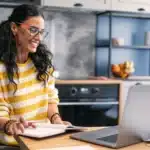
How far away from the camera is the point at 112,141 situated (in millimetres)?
1338

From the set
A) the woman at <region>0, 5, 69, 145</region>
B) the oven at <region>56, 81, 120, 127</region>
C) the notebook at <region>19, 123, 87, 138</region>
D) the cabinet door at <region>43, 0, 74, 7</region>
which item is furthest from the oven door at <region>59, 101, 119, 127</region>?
the notebook at <region>19, 123, 87, 138</region>

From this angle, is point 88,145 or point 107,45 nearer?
point 88,145

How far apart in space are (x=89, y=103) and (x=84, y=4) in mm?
1016

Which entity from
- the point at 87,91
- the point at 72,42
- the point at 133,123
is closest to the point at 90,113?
the point at 87,91

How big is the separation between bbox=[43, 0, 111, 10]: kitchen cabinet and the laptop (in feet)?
6.92

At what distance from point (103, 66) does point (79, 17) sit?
636 mm

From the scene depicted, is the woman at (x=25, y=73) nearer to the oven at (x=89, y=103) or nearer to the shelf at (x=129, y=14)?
the oven at (x=89, y=103)

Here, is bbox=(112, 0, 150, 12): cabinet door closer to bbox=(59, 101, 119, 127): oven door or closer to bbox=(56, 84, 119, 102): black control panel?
bbox=(56, 84, 119, 102): black control panel

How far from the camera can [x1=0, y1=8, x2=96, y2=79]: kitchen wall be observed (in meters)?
3.70

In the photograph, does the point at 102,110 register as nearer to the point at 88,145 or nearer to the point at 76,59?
the point at 76,59

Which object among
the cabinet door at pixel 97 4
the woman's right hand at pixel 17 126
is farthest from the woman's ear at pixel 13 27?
the cabinet door at pixel 97 4

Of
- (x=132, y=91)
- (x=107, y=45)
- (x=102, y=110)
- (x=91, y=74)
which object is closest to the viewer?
(x=132, y=91)

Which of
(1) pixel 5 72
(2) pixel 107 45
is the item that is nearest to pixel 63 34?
(2) pixel 107 45

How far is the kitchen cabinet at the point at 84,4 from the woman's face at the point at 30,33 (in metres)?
1.44
